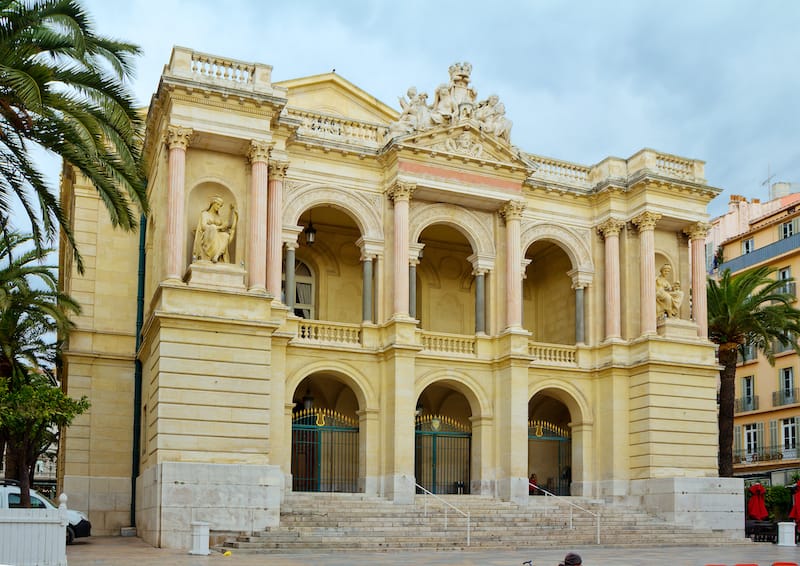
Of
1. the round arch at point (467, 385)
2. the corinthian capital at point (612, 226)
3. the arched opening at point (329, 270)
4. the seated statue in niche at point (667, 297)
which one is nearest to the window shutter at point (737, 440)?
the seated statue in niche at point (667, 297)

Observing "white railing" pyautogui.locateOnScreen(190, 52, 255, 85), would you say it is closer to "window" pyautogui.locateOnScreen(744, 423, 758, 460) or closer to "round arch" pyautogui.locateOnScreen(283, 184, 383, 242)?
"round arch" pyautogui.locateOnScreen(283, 184, 383, 242)

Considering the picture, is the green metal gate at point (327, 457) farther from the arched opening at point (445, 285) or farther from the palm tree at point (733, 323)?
the palm tree at point (733, 323)

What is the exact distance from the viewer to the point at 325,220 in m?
32.7

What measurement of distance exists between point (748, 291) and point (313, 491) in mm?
17270

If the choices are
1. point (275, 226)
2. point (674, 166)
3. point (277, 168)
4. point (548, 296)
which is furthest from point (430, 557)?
point (674, 166)

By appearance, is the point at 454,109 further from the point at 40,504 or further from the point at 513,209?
the point at 40,504

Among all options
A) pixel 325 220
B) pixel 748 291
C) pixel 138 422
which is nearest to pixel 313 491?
pixel 138 422

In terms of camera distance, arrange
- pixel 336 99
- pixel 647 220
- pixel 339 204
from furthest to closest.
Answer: pixel 336 99 < pixel 647 220 < pixel 339 204

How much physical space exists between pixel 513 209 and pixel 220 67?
9.65 m

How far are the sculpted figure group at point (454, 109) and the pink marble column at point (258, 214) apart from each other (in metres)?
4.78

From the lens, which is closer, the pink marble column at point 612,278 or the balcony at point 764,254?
the pink marble column at point 612,278

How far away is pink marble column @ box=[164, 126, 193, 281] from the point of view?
83.5 ft

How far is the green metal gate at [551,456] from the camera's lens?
107 feet

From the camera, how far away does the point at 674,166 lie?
33.0m
